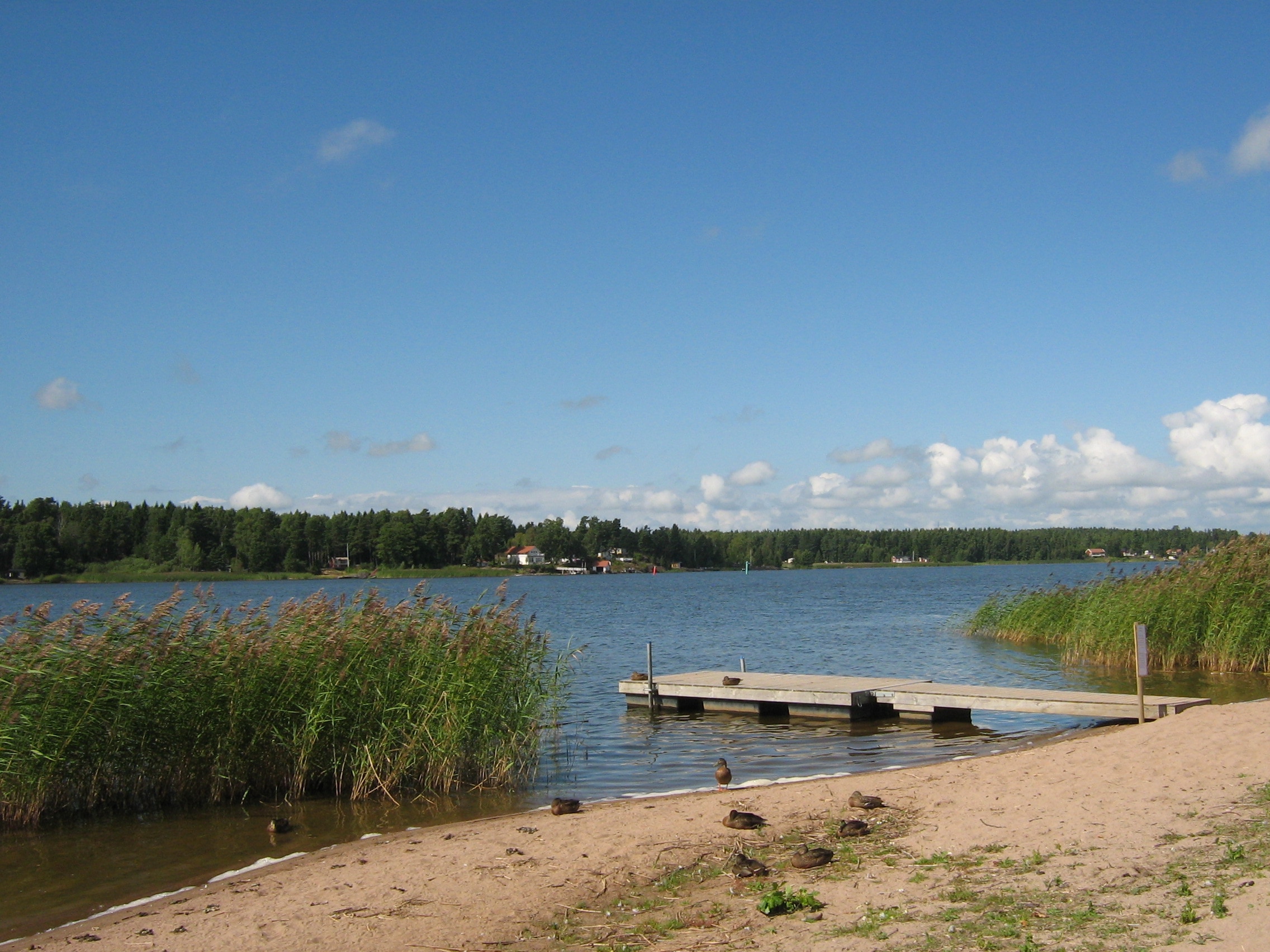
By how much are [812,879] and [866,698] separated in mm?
11601

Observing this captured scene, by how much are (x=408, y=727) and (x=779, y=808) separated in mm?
5065

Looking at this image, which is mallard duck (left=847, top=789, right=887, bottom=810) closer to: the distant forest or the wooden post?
the wooden post

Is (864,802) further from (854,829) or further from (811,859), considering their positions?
(811,859)

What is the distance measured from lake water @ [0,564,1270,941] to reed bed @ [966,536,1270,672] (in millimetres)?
763

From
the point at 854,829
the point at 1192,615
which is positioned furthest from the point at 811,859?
the point at 1192,615

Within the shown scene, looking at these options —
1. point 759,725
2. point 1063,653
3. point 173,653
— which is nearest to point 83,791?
point 173,653

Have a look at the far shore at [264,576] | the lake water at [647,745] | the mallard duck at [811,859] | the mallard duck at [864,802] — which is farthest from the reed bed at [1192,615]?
the far shore at [264,576]

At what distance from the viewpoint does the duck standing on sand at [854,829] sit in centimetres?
878

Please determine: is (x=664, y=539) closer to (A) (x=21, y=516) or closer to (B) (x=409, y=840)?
(A) (x=21, y=516)

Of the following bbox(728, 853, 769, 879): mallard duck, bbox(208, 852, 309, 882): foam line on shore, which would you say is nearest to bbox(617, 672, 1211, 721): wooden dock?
bbox(728, 853, 769, 879): mallard duck

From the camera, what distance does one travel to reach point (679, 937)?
6.45 metres

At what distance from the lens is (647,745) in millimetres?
16984

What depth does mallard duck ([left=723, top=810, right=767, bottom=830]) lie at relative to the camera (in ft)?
30.6

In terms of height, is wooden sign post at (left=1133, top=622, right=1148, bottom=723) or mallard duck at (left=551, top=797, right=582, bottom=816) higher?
wooden sign post at (left=1133, top=622, right=1148, bottom=723)
